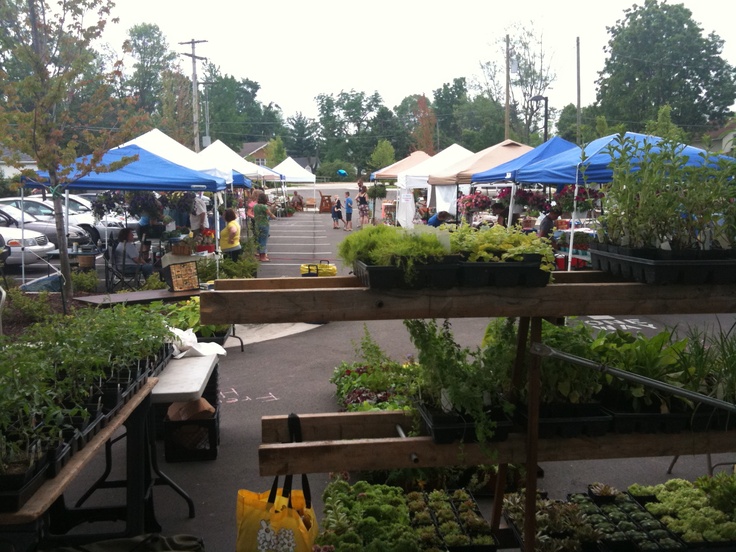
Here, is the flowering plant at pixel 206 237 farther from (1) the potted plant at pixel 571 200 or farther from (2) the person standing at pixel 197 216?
(1) the potted plant at pixel 571 200

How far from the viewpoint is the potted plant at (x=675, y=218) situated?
117 inches

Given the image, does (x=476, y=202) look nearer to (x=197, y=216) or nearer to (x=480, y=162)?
(x=480, y=162)

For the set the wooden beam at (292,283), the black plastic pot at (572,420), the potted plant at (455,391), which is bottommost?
the black plastic pot at (572,420)

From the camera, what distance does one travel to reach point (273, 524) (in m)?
3.30

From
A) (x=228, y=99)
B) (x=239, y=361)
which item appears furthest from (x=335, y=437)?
(x=228, y=99)

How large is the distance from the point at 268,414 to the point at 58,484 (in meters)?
3.96

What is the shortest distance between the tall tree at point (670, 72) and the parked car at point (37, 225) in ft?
163

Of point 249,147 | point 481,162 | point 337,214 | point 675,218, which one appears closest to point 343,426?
point 675,218

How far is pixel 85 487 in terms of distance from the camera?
17.0 feet

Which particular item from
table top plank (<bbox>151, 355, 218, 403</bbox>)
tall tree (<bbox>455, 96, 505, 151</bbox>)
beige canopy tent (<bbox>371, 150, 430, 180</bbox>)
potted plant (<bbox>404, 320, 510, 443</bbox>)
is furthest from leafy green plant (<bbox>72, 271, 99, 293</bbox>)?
tall tree (<bbox>455, 96, 505, 151</bbox>)

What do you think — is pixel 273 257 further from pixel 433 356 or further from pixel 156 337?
pixel 433 356

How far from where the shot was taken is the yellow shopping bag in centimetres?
329

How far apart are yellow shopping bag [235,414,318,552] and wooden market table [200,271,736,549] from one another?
12.0 inches

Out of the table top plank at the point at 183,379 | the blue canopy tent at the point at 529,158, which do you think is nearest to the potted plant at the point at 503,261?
the table top plank at the point at 183,379
